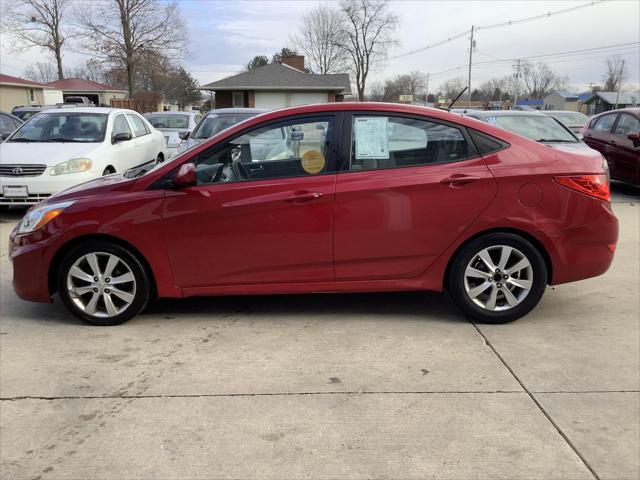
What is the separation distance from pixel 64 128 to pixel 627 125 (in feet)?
34.3

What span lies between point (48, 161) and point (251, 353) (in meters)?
6.11

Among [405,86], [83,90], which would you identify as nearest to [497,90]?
[405,86]

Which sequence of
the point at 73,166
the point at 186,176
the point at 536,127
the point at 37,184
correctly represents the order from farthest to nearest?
the point at 536,127 < the point at 73,166 < the point at 37,184 < the point at 186,176

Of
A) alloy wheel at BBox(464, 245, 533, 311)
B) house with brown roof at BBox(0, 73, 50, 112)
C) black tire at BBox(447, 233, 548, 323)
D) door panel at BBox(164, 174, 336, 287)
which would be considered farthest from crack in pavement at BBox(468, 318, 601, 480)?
house with brown roof at BBox(0, 73, 50, 112)

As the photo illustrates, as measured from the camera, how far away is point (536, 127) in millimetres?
9344

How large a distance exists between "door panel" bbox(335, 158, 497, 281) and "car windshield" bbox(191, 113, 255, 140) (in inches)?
258

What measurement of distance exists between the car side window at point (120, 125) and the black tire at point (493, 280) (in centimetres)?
728

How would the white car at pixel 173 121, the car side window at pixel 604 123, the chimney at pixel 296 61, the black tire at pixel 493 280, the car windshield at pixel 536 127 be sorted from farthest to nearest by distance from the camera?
the chimney at pixel 296 61 → the white car at pixel 173 121 → the car side window at pixel 604 123 → the car windshield at pixel 536 127 → the black tire at pixel 493 280

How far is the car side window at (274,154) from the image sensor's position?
416 centimetres

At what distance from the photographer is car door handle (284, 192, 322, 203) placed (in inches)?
160

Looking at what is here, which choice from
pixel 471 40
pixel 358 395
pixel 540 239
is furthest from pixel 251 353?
pixel 471 40

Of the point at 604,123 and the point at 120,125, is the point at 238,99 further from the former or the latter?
the point at 604,123

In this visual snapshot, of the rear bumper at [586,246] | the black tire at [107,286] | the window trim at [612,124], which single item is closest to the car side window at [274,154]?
the black tire at [107,286]

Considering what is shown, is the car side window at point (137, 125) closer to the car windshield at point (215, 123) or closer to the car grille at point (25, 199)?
the car windshield at point (215, 123)
